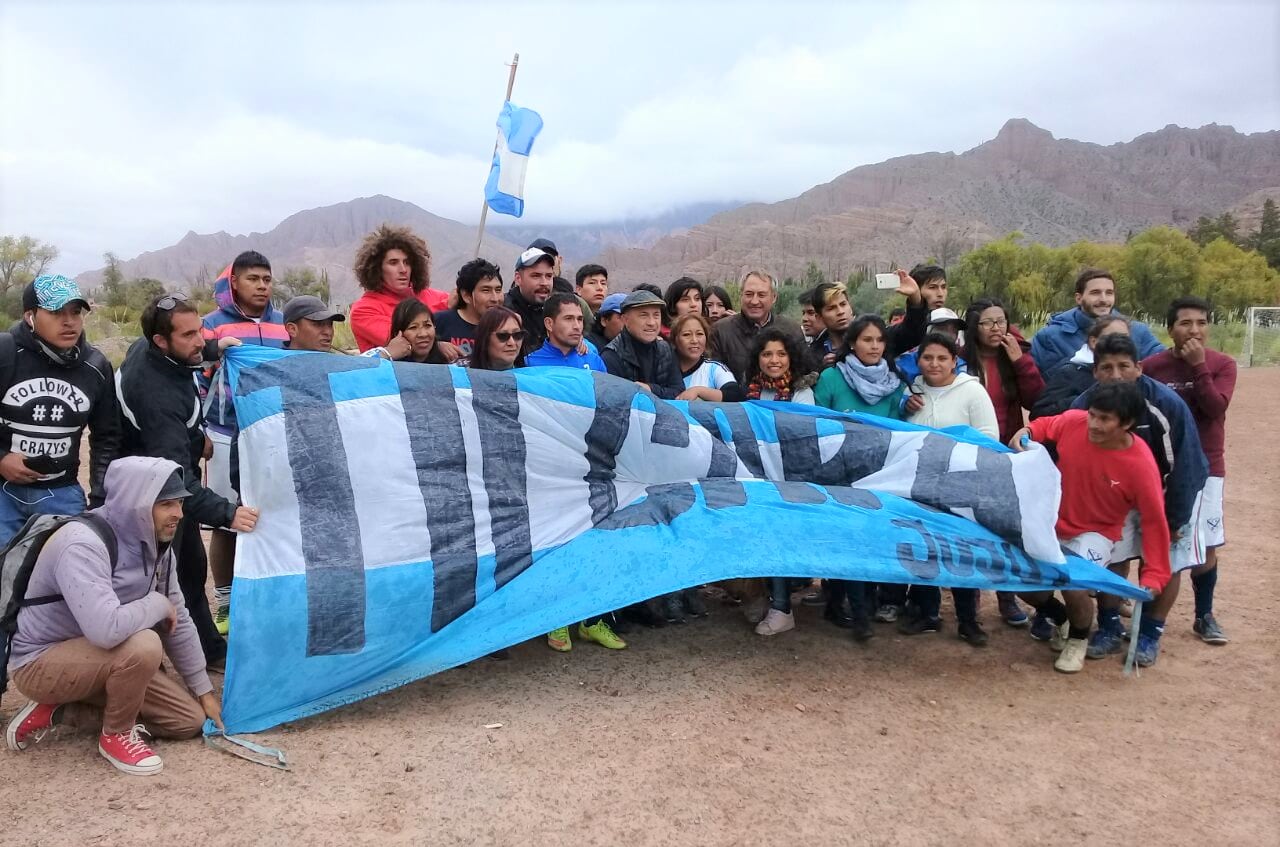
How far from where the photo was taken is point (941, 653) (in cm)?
427

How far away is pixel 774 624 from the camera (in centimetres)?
449

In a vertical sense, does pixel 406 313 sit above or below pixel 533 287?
below

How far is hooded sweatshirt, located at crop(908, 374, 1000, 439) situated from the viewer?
4.50 m

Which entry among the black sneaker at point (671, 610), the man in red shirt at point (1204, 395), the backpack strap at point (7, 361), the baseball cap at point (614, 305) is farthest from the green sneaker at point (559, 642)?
the man in red shirt at point (1204, 395)

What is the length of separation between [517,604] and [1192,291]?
40.8 m

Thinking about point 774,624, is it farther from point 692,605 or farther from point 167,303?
point 167,303

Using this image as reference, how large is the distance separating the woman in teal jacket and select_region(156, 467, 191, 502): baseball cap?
3.28m

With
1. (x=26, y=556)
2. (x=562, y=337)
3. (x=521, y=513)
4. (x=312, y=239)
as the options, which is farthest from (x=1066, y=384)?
(x=312, y=239)

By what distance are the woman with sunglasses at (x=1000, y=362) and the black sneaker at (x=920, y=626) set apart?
532mm

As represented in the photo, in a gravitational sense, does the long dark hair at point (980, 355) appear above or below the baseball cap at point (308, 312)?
below

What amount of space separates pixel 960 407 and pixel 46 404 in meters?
4.38

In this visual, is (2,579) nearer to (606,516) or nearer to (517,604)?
(517,604)

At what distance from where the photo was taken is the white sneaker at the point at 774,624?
4.47 m

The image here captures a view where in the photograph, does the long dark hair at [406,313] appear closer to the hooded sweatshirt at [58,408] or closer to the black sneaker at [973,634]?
the hooded sweatshirt at [58,408]
